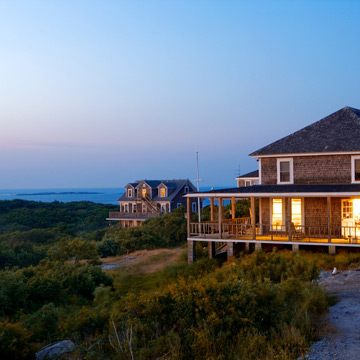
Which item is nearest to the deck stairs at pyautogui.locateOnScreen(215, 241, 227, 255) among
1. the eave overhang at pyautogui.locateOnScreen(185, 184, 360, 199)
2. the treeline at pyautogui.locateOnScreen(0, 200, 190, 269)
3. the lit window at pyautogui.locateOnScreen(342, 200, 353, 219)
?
the eave overhang at pyautogui.locateOnScreen(185, 184, 360, 199)

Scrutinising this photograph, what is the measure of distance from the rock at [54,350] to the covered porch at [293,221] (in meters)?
11.7

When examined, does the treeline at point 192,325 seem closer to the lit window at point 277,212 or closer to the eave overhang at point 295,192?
the eave overhang at point 295,192

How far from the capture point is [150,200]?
2148 inches

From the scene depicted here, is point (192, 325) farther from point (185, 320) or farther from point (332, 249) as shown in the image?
point (332, 249)

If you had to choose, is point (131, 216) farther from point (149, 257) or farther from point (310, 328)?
point (310, 328)

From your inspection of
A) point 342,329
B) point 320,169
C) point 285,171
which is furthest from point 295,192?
point 342,329

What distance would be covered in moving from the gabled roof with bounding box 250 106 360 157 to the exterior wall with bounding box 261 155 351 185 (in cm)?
43

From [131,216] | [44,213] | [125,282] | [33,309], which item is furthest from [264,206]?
[44,213]

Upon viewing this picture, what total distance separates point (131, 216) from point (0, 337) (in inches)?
1760

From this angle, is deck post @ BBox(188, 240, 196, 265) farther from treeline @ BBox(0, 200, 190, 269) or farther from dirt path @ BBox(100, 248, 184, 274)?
treeline @ BBox(0, 200, 190, 269)

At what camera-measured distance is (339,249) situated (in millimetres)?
19203

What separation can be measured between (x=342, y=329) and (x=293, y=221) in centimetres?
1241

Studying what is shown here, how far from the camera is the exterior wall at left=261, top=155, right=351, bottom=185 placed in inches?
841

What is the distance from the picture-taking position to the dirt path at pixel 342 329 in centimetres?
813
